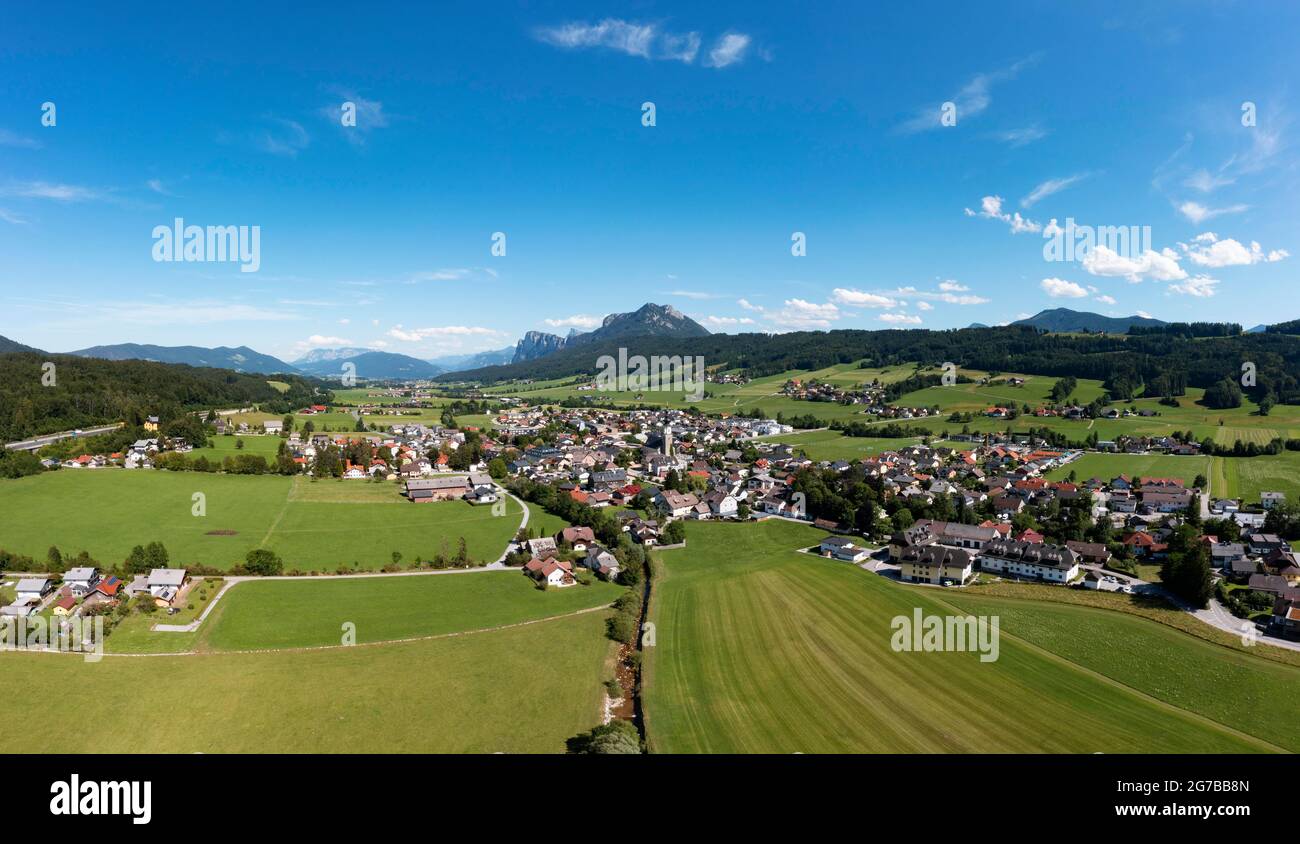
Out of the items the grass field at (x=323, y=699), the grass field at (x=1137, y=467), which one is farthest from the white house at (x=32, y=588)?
the grass field at (x=1137, y=467)

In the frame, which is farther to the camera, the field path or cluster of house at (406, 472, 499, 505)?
cluster of house at (406, 472, 499, 505)

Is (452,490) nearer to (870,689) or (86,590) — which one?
(86,590)

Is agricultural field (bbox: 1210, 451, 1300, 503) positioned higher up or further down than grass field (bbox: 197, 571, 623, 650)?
higher up

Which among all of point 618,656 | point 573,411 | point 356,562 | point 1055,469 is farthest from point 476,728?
point 573,411

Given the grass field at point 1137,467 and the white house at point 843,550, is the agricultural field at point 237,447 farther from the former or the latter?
the grass field at point 1137,467

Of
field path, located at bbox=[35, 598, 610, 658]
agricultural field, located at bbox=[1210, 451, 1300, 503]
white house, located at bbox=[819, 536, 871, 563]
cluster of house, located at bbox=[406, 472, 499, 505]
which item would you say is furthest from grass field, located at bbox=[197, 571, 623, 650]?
agricultural field, located at bbox=[1210, 451, 1300, 503]

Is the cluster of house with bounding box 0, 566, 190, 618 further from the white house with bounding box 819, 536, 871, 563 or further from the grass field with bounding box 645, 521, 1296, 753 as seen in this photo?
the white house with bounding box 819, 536, 871, 563
